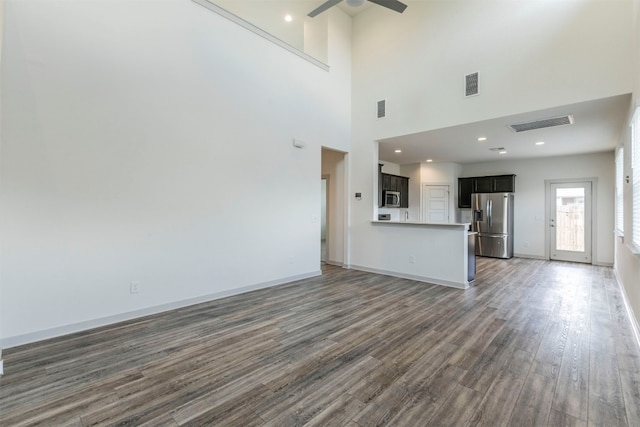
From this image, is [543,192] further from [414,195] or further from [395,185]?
[395,185]

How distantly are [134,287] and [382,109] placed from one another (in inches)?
192

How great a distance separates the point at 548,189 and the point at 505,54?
15.1ft

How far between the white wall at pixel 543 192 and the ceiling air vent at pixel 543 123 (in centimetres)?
339

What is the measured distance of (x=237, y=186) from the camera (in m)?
4.22

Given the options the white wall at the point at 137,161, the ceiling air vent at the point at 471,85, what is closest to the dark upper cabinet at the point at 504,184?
the ceiling air vent at the point at 471,85

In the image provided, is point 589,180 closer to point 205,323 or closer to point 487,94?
point 487,94

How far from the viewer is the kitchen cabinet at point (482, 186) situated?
755cm

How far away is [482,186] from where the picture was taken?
7965mm

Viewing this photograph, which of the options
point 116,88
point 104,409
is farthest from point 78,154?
point 104,409

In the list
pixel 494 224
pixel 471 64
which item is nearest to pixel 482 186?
pixel 494 224

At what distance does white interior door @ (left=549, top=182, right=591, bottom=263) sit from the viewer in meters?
6.71

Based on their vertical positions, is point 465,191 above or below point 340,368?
above

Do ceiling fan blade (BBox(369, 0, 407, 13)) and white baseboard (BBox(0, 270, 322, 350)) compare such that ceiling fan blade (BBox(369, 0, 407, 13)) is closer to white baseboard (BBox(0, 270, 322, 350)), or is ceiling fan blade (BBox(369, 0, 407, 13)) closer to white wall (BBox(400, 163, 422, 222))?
white baseboard (BBox(0, 270, 322, 350))

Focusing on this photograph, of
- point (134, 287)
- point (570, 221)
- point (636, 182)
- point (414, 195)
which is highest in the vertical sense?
point (414, 195)
